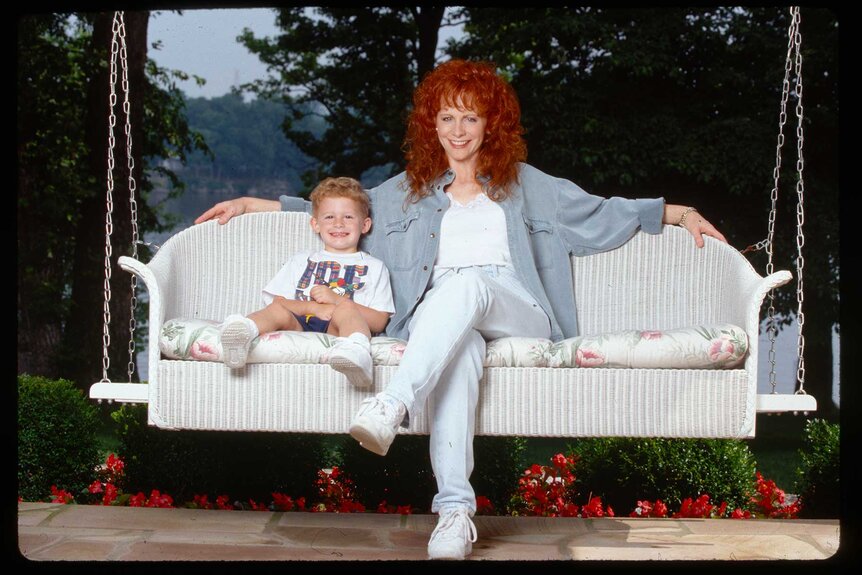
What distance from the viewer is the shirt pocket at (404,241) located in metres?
3.62

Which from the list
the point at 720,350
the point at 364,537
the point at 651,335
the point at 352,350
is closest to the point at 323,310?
the point at 352,350

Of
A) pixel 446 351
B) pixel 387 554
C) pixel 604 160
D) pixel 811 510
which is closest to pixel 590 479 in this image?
pixel 811 510

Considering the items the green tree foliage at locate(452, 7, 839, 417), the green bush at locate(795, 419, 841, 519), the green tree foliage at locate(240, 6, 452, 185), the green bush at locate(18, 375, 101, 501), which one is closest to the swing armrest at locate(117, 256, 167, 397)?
the green bush at locate(18, 375, 101, 501)

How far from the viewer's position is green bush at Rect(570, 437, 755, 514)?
453cm

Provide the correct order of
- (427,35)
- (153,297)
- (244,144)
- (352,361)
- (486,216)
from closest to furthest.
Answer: (352,361) → (153,297) → (486,216) → (427,35) → (244,144)

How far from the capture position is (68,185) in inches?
290

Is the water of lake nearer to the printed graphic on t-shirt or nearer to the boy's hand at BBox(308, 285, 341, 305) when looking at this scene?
the printed graphic on t-shirt

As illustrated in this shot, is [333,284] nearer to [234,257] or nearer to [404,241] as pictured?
[404,241]

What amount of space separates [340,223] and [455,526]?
1.20m

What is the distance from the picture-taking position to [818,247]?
8109mm

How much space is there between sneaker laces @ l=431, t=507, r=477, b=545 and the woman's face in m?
1.29

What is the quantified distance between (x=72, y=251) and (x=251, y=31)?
2762 mm

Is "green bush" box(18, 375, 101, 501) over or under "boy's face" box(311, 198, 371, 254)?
under

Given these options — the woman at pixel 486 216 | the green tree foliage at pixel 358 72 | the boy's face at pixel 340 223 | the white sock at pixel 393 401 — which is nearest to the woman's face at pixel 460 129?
the woman at pixel 486 216
